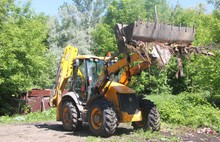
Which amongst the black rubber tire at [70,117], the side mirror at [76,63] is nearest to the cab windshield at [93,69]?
the side mirror at [76,63]

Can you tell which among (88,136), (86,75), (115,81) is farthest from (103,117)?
(115,81)

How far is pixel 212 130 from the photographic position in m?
11.8

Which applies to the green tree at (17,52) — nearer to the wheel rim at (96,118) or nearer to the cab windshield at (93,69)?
the cab windshield at (93,69)

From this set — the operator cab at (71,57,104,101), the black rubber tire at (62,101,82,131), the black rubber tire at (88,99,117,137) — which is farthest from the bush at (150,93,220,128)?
the black rubber tire at (62,101,82,131)

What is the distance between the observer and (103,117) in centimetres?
1016

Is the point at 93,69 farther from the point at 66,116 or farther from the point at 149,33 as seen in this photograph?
the point at 149,33

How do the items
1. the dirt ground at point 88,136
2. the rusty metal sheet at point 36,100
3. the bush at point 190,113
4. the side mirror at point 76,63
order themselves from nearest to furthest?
the dirt ground at point 88,136 < the side mirror at point 76,63 < the bush at point 190,113 < the rusty metal sheet at point 36,100

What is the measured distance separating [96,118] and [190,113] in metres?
5.08

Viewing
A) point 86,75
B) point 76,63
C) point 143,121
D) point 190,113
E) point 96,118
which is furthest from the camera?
point 190,113

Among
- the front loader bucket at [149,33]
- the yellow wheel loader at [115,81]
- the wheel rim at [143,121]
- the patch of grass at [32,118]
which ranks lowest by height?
the patch of grass at [32,118]

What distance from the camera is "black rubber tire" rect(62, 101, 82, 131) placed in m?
11.4

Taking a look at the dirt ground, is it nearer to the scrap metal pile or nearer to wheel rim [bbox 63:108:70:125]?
wheel rim [bbox 63:108:70:125]

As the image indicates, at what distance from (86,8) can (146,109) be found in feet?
148

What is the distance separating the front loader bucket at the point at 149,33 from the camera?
924cm
